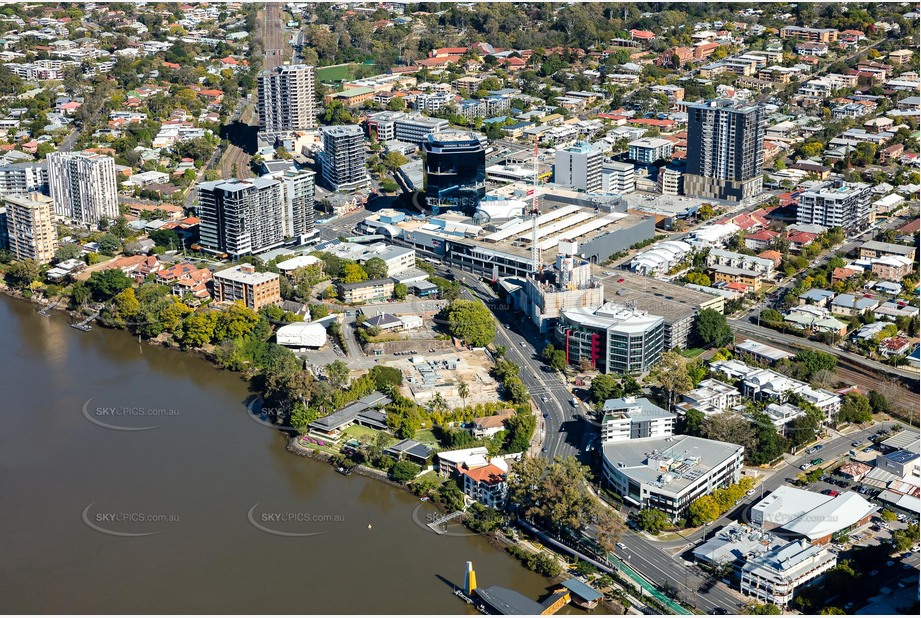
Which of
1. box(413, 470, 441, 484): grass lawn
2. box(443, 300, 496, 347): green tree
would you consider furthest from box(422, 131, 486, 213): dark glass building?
box(413, 470, 441, 484): grass lawn

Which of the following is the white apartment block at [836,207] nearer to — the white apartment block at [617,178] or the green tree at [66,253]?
the white apartment block at [617,178]

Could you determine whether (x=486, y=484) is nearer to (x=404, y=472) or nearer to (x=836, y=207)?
(x=404, y=472)

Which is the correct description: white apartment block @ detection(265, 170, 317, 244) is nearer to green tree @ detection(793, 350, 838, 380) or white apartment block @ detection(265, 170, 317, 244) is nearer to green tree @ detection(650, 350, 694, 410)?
green tree @ detection(650, 350, 694, 410)

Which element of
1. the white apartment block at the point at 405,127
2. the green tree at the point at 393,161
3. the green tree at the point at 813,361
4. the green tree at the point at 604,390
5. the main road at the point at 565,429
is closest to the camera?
the main road at the point at 565,429

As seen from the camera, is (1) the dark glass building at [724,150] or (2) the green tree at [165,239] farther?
(1) the dark glass building at [724,150]

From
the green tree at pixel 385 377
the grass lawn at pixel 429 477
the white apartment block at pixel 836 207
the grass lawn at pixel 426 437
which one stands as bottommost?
the grass lawn at pixel 429 477

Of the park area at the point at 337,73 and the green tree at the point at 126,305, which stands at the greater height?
the park area at the point at 337,73

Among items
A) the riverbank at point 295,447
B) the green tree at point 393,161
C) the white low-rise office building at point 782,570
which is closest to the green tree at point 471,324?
the riverbank at point 295,447

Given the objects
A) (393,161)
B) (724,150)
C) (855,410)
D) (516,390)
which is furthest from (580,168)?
(855,410)
